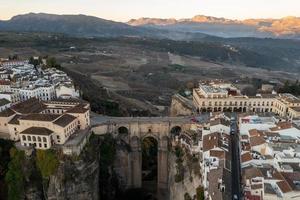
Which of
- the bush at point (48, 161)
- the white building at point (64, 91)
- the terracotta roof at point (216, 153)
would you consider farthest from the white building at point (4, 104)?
the terracotta roof at point (216, 153)

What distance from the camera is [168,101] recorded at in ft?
427

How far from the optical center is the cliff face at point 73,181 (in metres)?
56.5

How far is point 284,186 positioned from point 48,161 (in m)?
35.6

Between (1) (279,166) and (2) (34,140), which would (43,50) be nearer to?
(2) (34,140)

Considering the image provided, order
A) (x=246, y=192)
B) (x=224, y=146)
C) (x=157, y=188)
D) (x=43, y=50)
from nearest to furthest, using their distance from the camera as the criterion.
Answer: (x=246, y=192)
(x=224, y=146)
(x=157, y=188)
(x=43, y=50)

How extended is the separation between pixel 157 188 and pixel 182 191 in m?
14.0

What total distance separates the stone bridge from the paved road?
9548mm

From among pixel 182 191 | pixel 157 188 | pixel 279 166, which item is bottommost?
pixel 157 188

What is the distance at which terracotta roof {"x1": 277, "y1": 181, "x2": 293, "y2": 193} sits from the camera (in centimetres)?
4228

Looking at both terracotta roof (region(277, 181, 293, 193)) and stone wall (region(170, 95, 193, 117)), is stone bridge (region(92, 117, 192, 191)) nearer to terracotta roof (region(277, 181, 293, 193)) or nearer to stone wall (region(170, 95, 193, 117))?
stone wall (region(170, 95, 193, 117))

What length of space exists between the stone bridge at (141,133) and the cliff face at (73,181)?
397 inches

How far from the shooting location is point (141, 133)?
230 feet

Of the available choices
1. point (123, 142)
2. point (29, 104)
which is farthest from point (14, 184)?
point (123, 142)

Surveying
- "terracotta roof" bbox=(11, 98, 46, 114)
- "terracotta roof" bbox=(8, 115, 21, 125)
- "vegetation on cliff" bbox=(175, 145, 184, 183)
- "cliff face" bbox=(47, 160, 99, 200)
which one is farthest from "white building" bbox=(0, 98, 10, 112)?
"vegetation on cliff" bbox=(175, 145, 184, 183)
